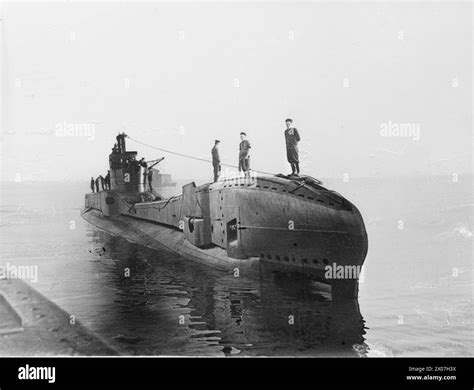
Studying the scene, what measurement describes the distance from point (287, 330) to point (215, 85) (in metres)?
3.18

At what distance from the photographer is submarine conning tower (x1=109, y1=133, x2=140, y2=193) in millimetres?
6870

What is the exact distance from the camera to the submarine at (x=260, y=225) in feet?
19.2

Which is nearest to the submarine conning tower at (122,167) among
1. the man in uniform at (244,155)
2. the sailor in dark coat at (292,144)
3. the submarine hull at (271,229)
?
the submarine hull at (271,229)

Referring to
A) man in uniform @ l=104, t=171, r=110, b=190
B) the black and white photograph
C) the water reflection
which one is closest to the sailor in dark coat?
the black and white photograph

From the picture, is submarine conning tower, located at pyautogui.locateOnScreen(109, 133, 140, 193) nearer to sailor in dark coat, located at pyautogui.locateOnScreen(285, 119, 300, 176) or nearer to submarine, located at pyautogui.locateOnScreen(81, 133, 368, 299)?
submarine, located at pyautogui.locateOnScreen(81, 133, 368, 299)

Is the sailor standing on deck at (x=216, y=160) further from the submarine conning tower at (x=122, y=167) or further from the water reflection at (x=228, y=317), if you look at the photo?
the water reflection at (x=228, y=317)

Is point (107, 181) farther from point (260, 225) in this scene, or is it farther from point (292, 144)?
point (292, 144)

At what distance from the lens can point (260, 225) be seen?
6410 mm

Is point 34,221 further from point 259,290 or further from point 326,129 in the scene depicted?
point 326,129

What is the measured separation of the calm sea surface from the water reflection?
0.01m

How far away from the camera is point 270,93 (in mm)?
6430

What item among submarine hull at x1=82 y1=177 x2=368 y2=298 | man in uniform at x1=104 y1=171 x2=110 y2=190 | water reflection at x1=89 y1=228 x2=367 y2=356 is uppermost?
man in uniform at x1=104 y1=171 x2=110 y2=190

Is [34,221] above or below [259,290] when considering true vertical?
above

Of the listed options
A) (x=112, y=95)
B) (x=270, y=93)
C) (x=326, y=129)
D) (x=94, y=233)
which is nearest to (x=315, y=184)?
(x=326, y=129)
